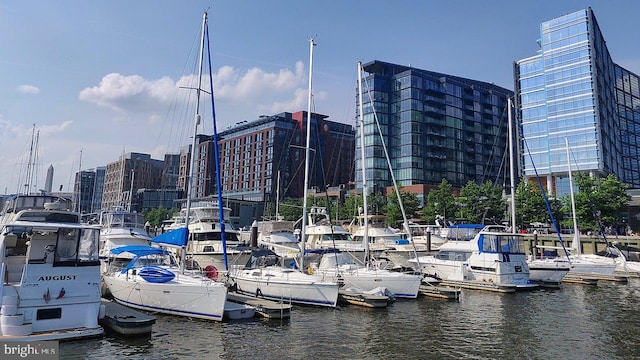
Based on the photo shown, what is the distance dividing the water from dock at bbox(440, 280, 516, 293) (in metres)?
4.58

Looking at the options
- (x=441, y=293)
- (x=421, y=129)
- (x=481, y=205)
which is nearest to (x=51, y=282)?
(x=441, y=293)

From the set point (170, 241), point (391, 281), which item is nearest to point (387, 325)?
point (391, 281)

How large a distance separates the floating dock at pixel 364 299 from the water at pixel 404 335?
0.40 metres

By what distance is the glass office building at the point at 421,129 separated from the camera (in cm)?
10800

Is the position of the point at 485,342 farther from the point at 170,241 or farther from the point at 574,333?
the point at 170,241

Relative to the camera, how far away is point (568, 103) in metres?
90.2

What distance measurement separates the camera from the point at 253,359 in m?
15.0

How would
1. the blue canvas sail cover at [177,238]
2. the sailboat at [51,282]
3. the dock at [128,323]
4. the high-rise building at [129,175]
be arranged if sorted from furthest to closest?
the high-rise building at [129,175] → the blue canvas sail cover at [177,238] → the dock at [128,323] → the sailboat at [51,282]

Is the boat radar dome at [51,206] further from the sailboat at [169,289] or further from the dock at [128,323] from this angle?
the sailboat at [169,289]

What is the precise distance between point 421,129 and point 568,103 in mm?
33433

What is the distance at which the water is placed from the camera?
51.5 ft

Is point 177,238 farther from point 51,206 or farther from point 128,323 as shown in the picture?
point 128,323

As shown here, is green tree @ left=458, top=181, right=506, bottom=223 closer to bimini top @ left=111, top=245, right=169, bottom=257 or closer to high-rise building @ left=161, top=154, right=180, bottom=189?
bimini top @ left=111, top=245, right=169, bottom=257

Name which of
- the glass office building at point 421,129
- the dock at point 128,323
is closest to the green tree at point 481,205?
the glass office building at point 421,129
